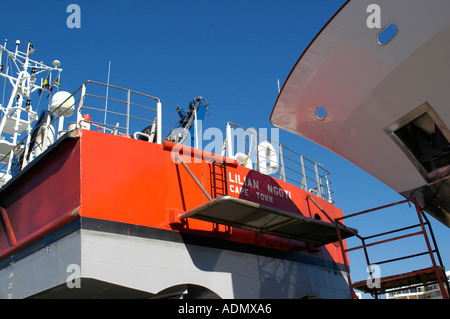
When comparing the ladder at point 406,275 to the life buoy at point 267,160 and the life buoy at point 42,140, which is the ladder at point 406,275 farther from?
the life buoy at point 42,140


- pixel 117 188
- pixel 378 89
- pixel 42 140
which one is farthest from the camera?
pixel 42 140

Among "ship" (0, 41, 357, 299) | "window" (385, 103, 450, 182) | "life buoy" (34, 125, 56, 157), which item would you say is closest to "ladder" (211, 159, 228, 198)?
"ship" (0, 41, 357, 299)

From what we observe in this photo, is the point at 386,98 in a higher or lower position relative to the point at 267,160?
lower

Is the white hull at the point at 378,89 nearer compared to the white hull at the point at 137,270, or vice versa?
the white hull at the point at 378,89

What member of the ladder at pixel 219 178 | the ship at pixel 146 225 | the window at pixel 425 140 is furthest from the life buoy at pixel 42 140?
the window at pixel 425 140

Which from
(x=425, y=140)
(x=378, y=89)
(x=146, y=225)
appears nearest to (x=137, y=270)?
(x=146, y=225)

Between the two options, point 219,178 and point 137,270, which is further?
point 219,178

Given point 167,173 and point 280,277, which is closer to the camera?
point 167,173

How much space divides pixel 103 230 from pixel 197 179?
6.22 ft

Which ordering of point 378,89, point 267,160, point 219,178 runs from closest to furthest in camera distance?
1. point 378,89
2. point 219,178
3. point 267,160

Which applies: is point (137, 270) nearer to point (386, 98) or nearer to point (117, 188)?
point (117, 188)

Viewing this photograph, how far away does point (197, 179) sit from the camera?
7.64 m
